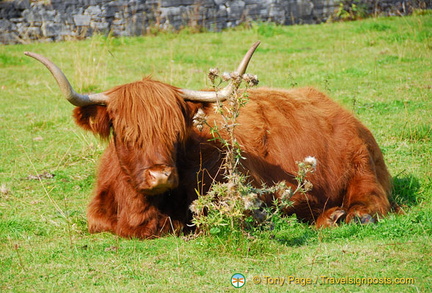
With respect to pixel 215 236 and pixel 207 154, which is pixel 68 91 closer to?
pixel 207 154

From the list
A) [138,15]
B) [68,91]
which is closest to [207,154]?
[68,91]

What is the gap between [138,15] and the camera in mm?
17422

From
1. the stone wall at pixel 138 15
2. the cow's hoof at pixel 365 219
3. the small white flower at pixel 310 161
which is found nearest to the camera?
the small white flower at pixel 310 161

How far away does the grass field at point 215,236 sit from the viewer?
161 inches

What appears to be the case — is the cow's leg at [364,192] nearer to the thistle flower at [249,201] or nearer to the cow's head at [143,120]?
the thistle flower at [249,201]

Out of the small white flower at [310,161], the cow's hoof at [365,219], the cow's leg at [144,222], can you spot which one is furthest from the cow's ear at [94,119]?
the cow's hoof at [365,219]

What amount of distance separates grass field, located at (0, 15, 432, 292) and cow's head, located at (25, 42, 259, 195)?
0.62m

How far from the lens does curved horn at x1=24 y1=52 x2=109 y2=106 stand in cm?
485

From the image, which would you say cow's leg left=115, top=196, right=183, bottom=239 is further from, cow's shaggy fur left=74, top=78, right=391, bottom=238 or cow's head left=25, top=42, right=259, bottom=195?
cow's head left=25, top=42, right=259, bottom=195

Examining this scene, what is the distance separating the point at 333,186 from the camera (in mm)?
6121

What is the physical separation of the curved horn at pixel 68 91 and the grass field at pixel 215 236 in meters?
1.06

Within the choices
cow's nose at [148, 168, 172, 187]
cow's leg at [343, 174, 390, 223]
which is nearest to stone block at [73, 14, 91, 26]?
cow's leg at [343, 174, 390, 223]

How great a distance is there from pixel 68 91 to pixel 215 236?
1.67 metres

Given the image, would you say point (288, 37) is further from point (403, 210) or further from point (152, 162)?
point (152, 162)
